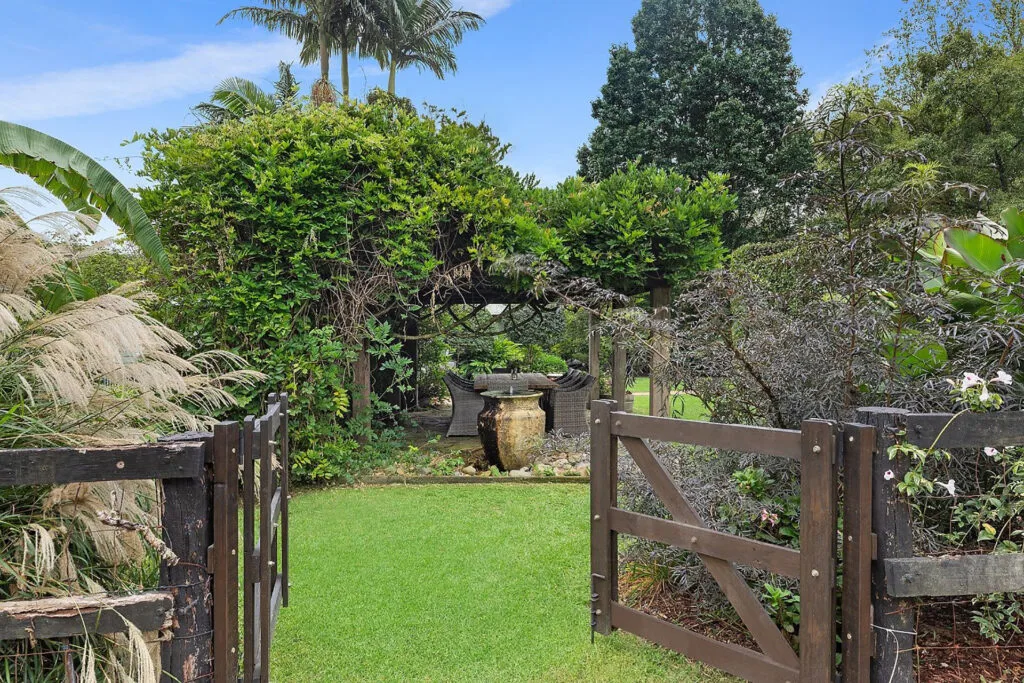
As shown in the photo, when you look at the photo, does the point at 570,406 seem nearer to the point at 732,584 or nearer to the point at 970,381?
the point at 732,584

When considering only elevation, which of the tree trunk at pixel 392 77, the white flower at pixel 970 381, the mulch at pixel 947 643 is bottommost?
the mulch at pixel 947 643

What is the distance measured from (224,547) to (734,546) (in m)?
1.82

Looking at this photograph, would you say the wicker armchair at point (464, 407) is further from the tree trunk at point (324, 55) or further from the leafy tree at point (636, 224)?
the tree trunk at point (324, 55)

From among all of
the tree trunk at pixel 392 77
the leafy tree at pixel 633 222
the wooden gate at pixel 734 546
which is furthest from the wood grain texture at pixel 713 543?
the tree trunk at pixel 392 77

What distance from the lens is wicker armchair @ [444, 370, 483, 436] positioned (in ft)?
28.6

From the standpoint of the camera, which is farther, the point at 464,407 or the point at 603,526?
the point at 464,407

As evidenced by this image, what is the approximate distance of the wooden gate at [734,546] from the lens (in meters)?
2.15

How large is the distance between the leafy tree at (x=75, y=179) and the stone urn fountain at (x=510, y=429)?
11.3 ft

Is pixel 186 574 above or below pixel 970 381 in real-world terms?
below

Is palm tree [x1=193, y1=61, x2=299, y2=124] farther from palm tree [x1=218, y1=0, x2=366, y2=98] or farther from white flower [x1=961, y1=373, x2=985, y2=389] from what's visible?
white flower [x1=961, y1=373, x2=985, y2=389]

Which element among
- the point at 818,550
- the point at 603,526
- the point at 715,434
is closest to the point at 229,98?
the point at 603,526

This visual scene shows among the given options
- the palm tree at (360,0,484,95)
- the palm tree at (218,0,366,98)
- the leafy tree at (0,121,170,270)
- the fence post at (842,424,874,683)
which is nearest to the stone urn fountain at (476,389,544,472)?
the leafy tree at (0,121,170,270)

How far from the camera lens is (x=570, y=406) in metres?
8.27

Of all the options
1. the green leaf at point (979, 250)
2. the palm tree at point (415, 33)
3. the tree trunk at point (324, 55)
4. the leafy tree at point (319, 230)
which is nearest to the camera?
the green leaf at point (979, 250)
